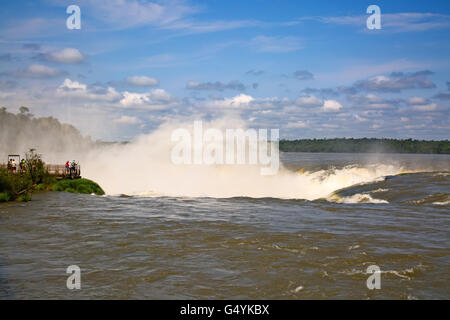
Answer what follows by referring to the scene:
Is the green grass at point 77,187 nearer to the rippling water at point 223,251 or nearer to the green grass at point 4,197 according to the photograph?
the green grass at point 4,197

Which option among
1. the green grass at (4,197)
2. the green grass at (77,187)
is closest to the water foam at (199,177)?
the green grass at (77,187)

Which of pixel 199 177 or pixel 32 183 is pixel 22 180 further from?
pixel 199 177

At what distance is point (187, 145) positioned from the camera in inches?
2347

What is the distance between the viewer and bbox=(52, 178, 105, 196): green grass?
33006 millimetres

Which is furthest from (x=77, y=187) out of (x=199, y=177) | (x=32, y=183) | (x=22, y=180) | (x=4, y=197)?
(x=199, y=177)

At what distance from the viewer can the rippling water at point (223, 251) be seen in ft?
31.6

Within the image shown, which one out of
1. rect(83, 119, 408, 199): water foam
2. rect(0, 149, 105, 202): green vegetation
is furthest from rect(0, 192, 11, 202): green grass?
rect(83, 119, 408, 199): water foam

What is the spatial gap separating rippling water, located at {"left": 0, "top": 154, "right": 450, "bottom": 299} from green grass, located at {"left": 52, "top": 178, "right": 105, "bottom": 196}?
8.54 m

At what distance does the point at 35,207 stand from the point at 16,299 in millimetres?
16028

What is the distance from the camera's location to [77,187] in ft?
110

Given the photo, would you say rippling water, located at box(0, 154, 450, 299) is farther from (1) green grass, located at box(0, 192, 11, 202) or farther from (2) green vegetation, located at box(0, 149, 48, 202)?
(2) green vegetation, located at box(0, 149, 48, 202)

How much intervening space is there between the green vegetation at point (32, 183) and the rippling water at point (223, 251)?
6.35ft
